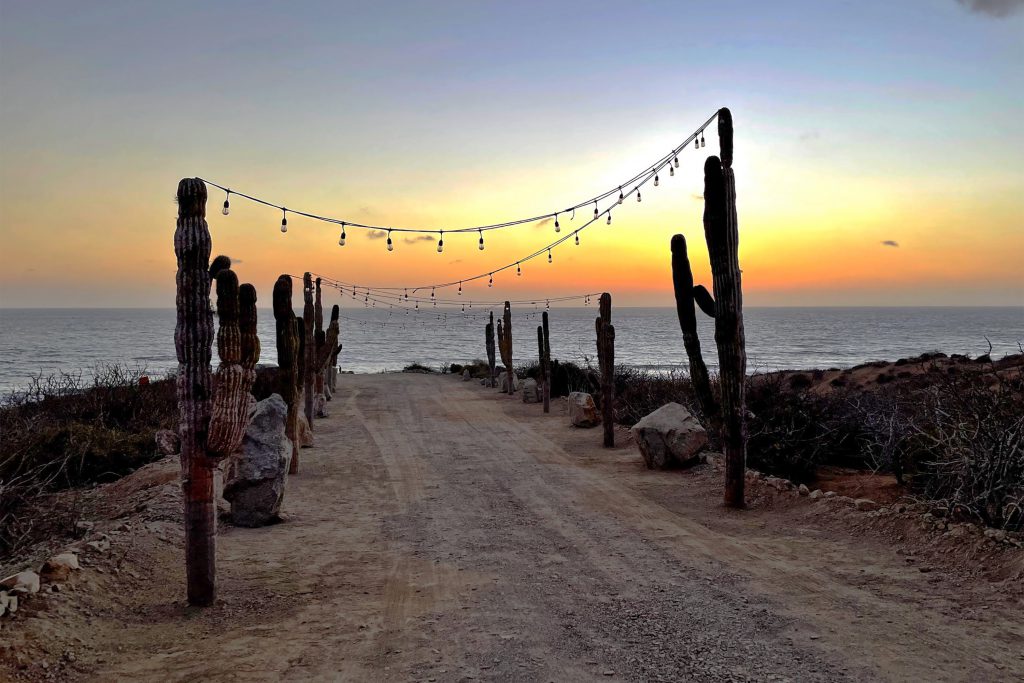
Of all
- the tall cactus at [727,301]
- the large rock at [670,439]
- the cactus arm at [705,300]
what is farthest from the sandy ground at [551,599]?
the cactus arm at [705,300]

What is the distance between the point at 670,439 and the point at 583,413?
17.3ft

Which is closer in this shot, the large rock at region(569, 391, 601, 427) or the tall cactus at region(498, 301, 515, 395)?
the large rock at region(569, 391, 601, 427)

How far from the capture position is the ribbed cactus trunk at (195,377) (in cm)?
576

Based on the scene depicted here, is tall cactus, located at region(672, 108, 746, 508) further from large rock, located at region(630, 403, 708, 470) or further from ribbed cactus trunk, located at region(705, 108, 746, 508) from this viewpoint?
large rock, located at region(630, 403, 708, 470)

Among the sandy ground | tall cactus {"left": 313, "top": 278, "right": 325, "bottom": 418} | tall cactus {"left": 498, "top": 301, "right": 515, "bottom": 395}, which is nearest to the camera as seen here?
the sandy ground

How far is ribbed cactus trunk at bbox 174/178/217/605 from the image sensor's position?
227 inches

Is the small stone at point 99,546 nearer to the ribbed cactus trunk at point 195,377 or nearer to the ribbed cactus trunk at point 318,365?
the ribbed cactus trunk at point 195,377

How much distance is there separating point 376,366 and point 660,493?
59.6m

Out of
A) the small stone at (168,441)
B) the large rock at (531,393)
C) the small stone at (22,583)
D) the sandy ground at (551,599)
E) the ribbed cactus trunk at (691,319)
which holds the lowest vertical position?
→ the sandy ground at (551,599)

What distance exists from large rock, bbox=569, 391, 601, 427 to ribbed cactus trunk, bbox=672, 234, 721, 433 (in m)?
7.02

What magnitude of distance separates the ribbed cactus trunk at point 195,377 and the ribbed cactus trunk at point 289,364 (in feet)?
19.1

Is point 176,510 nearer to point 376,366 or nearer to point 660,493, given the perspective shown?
point 660,493

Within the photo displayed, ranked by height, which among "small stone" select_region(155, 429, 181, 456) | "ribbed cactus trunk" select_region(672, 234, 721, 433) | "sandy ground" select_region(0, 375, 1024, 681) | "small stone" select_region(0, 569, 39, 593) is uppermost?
"ribbed cactus trunk" select_region(672, 234, 721, 433)

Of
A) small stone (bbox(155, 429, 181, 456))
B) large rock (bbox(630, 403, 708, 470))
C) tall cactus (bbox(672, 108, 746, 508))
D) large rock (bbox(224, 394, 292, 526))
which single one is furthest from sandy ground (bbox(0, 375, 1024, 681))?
small stone (bbox(155, 429, 181, 456))
